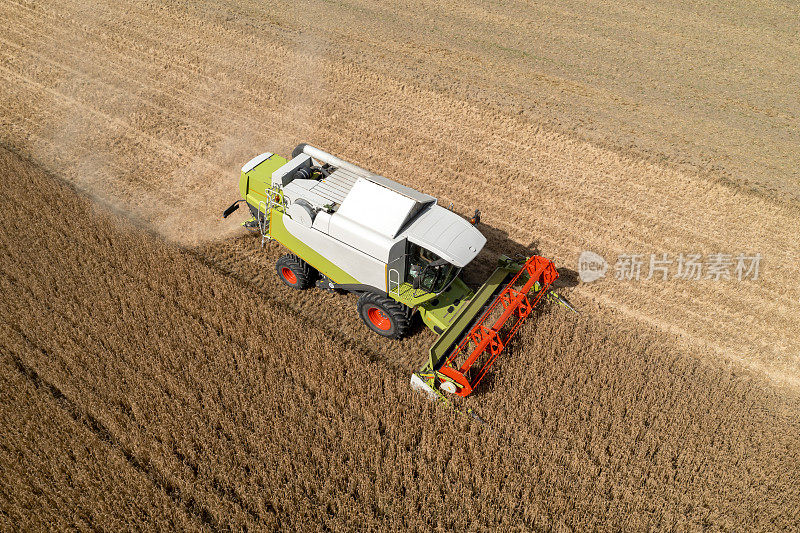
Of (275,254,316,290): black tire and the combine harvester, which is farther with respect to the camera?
(275,254,316,290): black tire

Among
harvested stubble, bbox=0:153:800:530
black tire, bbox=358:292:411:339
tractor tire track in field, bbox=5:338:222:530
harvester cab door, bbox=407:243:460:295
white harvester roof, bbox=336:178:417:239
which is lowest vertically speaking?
tractor tire track in field, bbox=5:338:222:530

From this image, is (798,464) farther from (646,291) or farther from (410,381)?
(410,381)

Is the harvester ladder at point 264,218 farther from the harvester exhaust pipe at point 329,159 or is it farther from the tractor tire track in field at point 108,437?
the tractor tire track in field at point 108,437

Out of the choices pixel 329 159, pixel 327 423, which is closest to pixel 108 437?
pixel 327 423

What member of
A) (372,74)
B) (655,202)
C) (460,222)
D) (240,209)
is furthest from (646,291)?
(372,74)

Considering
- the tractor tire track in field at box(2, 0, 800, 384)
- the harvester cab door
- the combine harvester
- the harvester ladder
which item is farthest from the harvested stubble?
the tractor tire track in field at box(2, 0, 800, 384)

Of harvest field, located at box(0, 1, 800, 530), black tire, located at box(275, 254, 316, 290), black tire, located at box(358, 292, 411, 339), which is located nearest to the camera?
harvest field, located at box(0, 1, 800, 530)

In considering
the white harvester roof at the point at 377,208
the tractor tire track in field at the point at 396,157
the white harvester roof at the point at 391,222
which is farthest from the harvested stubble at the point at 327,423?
the white harvester roof at the point at 377,208

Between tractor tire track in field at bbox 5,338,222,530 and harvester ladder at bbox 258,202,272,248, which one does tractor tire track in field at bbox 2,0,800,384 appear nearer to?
harvester ladder at bbox 258,202,272,248
